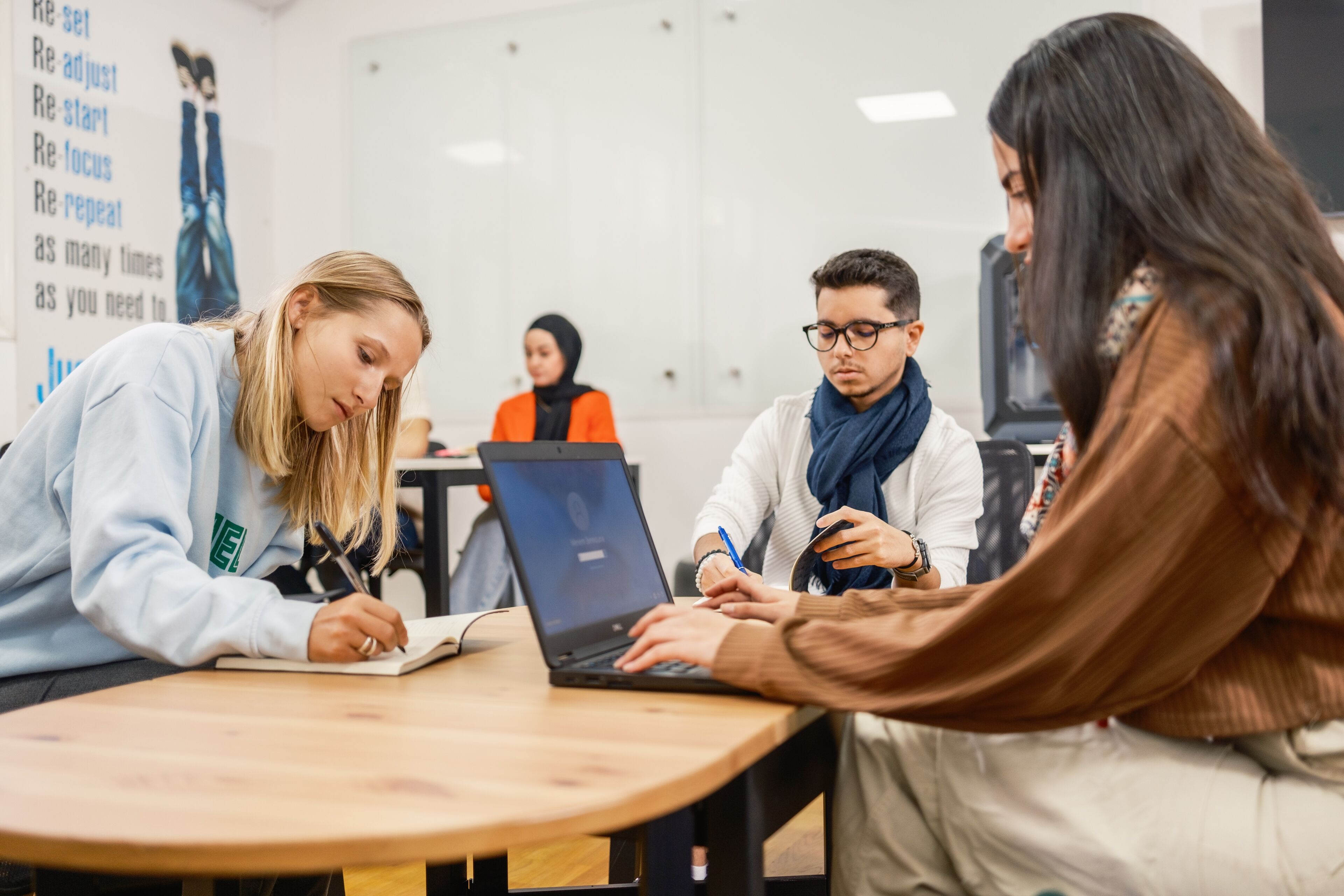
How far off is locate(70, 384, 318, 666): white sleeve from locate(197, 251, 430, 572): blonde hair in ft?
0.70

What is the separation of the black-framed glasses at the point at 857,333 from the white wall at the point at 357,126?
1786mm

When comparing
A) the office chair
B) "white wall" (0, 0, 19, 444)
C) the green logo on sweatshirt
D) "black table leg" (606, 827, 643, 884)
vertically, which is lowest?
"black table leg" (606, 827, 643, 884)

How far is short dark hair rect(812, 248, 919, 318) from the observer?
6.61 feet

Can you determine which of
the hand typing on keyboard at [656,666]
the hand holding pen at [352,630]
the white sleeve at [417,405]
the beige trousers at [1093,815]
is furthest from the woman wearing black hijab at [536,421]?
the beige trousers at [1093,815]

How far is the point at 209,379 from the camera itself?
49.4 inches

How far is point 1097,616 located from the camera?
70 centimetres

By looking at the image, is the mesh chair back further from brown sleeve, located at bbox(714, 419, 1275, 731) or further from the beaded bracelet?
brown sleeve, located at bbox(714, 419, 1275, 731)

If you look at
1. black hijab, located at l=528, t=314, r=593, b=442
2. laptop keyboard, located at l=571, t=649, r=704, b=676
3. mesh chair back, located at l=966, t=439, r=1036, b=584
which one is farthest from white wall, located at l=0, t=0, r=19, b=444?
laptop keyboard, located at l=571, t=649, r=704, b=676

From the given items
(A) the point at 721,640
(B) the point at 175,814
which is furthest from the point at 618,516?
(B) the point at 175,814

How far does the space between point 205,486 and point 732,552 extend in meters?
0.83

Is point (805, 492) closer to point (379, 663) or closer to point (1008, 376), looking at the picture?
point (379, 663)

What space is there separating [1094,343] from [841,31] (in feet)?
11.2

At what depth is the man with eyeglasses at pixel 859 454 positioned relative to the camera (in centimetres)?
189

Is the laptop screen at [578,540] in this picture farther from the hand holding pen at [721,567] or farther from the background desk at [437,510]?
the background desk at [437,510]
